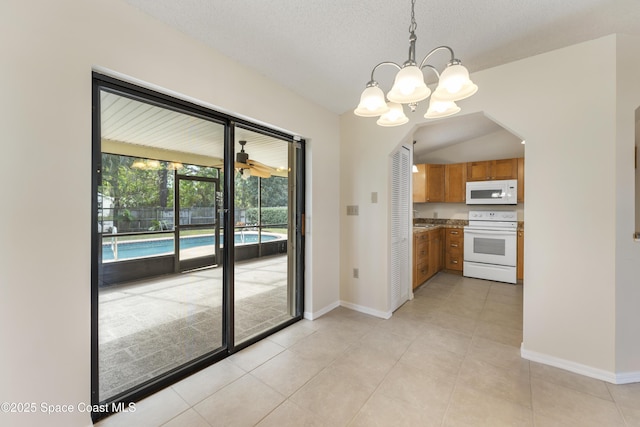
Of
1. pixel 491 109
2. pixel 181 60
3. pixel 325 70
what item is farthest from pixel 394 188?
pixel 181 60

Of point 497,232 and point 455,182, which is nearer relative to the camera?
point 497,232

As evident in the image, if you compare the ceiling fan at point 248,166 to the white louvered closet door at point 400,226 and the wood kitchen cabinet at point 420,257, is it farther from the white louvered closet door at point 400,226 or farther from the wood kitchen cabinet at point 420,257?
the wood kitchen cabinet at point 420,257

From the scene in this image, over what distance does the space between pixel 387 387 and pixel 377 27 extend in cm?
265

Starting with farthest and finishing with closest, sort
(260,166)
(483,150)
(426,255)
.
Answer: (483,150) → (426,255) → (260,166)

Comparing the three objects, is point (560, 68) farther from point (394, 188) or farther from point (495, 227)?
point (495, 227)

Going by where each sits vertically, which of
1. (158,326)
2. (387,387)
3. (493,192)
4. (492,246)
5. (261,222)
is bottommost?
(387,387)

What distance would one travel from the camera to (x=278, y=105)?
2.61 m

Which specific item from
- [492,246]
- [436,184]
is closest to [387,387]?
[492,246]

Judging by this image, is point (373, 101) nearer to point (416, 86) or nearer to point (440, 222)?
point (416, 86)

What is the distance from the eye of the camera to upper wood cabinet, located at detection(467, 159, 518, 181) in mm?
4715

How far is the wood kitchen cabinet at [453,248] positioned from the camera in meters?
5.07

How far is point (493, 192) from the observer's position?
15.9 feet
